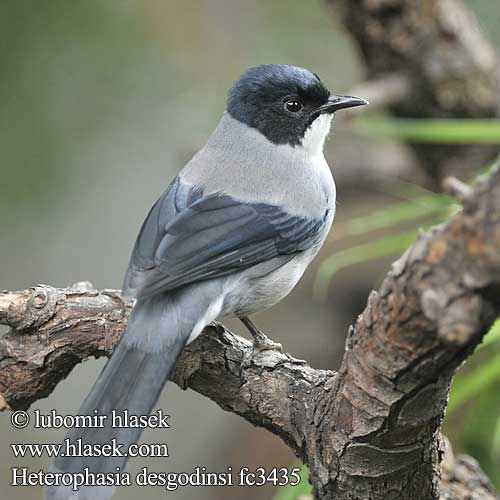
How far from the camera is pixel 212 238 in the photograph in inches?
104

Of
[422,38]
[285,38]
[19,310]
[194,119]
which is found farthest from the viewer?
[285,38]

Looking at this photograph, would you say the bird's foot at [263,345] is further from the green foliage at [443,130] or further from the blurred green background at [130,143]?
the blurred green background at [130,143]

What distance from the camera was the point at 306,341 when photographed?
17.4ft

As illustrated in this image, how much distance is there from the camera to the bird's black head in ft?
10.6

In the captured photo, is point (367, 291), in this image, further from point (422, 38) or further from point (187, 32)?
point (187, 32)

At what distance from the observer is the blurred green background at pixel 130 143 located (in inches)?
214

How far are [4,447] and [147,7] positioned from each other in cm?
334

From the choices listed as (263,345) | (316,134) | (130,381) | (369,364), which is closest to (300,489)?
(263,345)

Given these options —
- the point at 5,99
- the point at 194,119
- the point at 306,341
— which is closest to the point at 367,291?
the point at 306,341

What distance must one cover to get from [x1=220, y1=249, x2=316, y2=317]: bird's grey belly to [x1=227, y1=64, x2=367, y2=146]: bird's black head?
57 centimetres

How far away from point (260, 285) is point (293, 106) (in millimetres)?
808

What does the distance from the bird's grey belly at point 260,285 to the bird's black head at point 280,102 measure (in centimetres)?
57

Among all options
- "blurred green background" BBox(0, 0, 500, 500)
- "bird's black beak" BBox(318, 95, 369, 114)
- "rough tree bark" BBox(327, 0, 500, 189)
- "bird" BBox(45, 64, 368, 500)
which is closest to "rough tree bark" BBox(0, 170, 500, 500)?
"bird" BBox(45, 64, 368, 500)

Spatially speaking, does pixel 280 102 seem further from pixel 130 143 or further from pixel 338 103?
pixel 130 143
